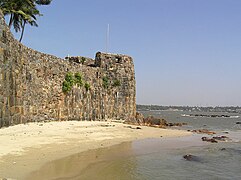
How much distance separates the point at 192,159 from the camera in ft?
38.7

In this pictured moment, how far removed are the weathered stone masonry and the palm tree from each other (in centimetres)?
717

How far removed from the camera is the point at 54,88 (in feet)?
74.9

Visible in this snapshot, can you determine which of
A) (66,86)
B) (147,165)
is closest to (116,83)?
(66,86)

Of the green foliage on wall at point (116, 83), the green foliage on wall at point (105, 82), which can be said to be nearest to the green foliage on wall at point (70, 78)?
the green foliage on wall at point (105, 82)

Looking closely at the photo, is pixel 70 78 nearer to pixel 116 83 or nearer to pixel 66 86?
pixel 66 86

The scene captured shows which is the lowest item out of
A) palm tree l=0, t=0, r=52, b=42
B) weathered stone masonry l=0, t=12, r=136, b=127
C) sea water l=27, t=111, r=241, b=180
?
sea water l=27, t=111, r=241, b=180

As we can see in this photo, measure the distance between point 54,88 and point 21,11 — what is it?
10.5 metres

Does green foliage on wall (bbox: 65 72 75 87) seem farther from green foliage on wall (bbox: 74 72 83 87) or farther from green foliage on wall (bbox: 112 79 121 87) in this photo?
green foliage on wall (bbox: 112 79 121 87)

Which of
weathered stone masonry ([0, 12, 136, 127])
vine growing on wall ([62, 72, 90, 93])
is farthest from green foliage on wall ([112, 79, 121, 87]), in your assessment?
vine growing on wall ([62, 72, 90, 93])

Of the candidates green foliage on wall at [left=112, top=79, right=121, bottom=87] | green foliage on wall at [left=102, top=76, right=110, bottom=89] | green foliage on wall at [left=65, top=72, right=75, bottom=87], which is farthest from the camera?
green foliage on wall at [left=112, top=79, right=121, bottom=87]

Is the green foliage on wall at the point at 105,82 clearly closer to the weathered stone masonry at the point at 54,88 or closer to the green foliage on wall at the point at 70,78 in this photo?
the weathered stone masonry at the point at 54,88

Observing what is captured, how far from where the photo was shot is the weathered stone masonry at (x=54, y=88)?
49.7ft

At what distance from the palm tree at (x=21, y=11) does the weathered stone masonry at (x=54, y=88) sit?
717cm

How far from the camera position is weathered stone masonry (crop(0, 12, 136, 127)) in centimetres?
1516
